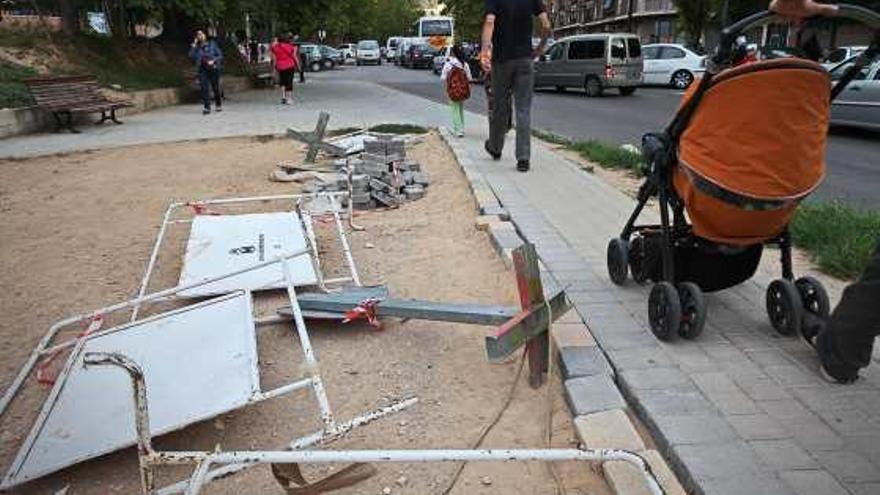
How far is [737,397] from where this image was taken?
3.26m

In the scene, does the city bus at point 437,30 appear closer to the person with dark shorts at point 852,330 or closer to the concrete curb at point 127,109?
the concrete curb at point 127,109

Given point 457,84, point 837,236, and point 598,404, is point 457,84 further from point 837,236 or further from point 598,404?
point 598,404

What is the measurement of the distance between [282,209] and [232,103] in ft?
47.9

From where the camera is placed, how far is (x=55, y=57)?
18.6 meters

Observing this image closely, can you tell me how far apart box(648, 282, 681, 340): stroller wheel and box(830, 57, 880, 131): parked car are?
11209mm

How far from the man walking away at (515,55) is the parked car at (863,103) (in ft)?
24.5

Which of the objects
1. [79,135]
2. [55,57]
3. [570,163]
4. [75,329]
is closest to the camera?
[75,329]

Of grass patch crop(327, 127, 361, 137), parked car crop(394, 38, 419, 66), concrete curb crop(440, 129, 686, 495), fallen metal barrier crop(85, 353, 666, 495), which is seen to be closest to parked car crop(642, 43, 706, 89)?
grass patch crop(327, 127, 361, 137)

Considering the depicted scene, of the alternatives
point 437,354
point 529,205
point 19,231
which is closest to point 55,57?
point 19,231

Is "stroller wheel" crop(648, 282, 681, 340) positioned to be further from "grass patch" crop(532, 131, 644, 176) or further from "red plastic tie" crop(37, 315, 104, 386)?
"grass patch" crop(532, 131, 644, 176)

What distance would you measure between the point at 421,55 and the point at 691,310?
42.9 m

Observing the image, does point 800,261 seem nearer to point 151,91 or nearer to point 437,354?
point 437,354

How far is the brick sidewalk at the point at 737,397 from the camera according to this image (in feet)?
8.89

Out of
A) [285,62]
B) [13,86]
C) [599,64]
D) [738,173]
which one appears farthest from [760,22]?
[599,64]
